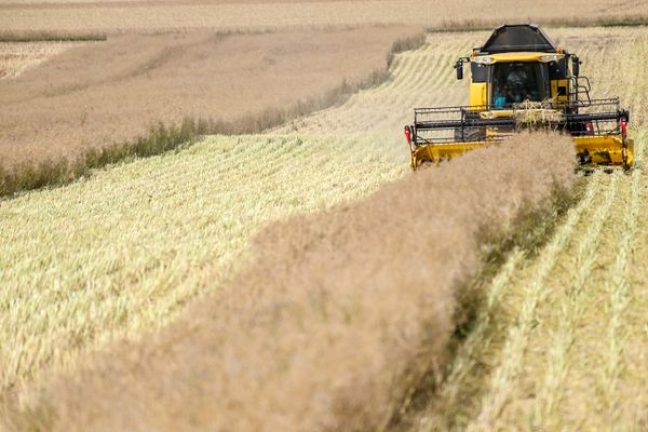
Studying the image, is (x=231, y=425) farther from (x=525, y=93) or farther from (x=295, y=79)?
(x=295, y=79)

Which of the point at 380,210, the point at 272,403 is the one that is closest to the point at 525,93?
the point at 380,210

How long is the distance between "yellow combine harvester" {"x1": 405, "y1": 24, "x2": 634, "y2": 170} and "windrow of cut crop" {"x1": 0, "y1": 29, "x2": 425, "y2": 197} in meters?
5.26

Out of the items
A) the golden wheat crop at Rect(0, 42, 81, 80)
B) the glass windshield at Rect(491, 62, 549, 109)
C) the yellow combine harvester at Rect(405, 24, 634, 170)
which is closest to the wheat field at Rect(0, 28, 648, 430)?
the yellow combine harvester at Rect(405, 24, 634, 170)

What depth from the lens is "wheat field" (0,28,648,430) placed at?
4.90 meters

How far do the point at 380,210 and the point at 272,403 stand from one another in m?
3.57

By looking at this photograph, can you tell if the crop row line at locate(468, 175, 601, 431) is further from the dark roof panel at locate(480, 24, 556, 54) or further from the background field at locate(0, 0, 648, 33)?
the background field at locate(0, 0, 648, 33)

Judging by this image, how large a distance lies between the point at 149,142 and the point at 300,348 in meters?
14.2

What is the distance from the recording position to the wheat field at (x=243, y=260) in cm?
490

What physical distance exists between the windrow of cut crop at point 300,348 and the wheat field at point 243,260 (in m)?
0.44

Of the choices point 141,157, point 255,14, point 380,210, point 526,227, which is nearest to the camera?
point 380,210

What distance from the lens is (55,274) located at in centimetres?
750

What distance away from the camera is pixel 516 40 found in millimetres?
14852

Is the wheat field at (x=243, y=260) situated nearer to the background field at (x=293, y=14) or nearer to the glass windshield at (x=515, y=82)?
the glass windshield at (x=515, y=82)

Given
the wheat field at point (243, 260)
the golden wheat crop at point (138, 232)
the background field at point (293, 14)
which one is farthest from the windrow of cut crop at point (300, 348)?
the background field at point (293, 14)
